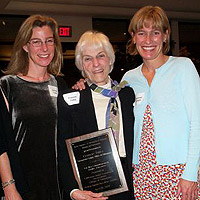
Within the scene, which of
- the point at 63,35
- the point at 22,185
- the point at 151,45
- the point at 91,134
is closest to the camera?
the point at 91,134

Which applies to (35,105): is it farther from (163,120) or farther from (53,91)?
(163,120)

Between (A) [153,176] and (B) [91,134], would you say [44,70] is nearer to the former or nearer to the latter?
(B) [91,134]

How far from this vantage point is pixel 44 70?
254cm

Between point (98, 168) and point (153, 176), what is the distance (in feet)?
1.37

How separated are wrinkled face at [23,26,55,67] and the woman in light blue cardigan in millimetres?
676

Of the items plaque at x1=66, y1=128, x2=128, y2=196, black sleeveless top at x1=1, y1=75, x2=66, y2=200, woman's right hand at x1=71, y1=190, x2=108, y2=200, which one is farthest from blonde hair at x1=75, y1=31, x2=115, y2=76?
woman's right hand at x1=71, y1=190, x2=108, y2=200

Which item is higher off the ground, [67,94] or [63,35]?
[63,35]

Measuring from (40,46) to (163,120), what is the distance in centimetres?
110

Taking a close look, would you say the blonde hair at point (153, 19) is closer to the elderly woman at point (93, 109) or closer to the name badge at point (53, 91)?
the elderly woman at point (93, 109)

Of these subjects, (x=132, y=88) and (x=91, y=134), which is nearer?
(x=91, y=134)

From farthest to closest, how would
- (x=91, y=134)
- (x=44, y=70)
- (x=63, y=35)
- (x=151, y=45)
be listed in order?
(x=63, y=35), (x=44, y=70), (x=151, y=45), (x=91, y=134)

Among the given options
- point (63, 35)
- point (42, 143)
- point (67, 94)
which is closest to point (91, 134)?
point (67, 94)

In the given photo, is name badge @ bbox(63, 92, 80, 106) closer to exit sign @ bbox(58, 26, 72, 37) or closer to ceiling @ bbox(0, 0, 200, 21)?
ceiling @ bbox(0, 0, 200, 21)

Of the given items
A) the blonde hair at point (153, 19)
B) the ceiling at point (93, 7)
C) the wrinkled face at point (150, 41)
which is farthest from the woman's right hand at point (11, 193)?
the ceiling at point (93, 7)
